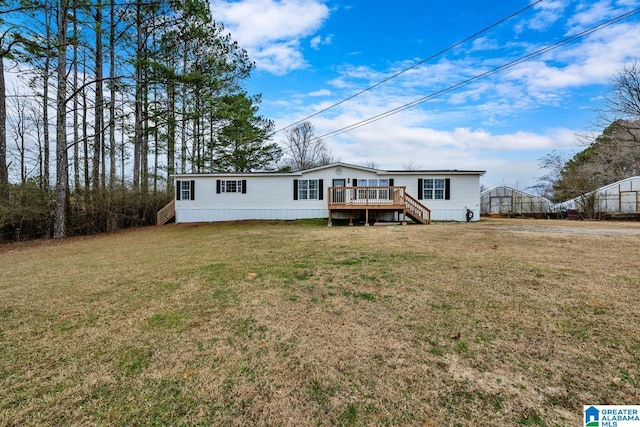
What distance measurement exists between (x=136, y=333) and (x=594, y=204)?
25430 millimetres

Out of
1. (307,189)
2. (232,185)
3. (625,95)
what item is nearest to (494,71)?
(307,189)

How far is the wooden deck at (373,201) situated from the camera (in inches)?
526

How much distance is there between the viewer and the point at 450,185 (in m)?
15.6

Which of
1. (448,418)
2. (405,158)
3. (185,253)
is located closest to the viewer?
(448,418)

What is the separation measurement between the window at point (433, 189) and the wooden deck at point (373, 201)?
195 cm

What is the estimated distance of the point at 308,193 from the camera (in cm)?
1628

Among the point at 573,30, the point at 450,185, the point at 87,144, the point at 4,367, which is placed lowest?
the point at 4,367

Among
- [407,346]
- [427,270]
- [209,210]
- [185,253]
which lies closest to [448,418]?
[407,346]

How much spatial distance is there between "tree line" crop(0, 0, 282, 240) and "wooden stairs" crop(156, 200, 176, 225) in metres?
0.76

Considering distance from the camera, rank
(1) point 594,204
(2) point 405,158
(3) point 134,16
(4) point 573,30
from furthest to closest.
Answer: (2) point 405,158
(1) point 594,204
(3) point 134,16
(4) point 573,30

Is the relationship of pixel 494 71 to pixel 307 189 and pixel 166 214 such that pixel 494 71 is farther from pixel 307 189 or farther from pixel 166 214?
pixel 166 214

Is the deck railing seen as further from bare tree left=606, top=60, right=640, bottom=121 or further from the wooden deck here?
bare tree left=606, top=60, right=640, bottom=121

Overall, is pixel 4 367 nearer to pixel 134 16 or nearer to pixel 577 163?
pixel 134 16

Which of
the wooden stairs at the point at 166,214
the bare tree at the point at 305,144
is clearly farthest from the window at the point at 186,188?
the bare tree at the point at 305,144
